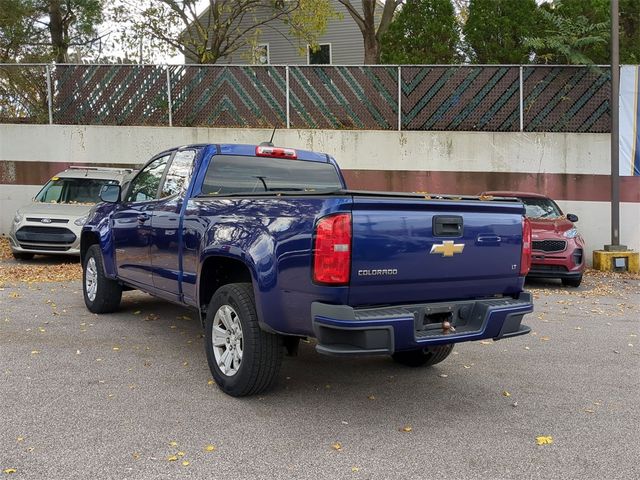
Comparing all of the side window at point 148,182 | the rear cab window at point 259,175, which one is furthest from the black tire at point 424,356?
the side window at point 148,182

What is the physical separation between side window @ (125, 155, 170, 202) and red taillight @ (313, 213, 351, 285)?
2795 millimetres

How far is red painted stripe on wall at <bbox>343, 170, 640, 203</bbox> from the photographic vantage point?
44.5 ft

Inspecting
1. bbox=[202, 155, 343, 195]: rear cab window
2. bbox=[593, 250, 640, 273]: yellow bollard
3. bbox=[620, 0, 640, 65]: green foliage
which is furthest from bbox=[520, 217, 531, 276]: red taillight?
bbox=[620, 0, 640, 65]: green foliage

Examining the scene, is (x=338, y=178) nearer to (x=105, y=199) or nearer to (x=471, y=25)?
(x=105, y=199)

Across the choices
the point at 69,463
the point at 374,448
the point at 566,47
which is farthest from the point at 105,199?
the point at 566,47

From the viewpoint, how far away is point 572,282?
10.5 meters

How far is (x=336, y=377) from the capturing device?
5.18 metres

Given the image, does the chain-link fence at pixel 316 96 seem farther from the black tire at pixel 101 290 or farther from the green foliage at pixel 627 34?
the black tire at pixel 101 290

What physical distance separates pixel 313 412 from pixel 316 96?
11001mm

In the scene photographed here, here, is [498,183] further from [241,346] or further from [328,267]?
[328,267]

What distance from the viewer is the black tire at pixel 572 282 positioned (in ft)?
34.2

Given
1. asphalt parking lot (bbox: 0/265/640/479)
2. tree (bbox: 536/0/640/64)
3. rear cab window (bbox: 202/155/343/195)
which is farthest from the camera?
tree (bbox: 536/0/640/64)

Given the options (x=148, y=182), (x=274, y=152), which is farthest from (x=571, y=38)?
(x=148, y=182)

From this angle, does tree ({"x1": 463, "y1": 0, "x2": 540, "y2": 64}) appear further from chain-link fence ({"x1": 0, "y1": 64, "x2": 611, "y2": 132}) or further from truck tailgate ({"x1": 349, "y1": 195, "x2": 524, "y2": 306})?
truck tailgate ({"x1": 349, "y1": 195, "x2": 524, "y2": 306})
